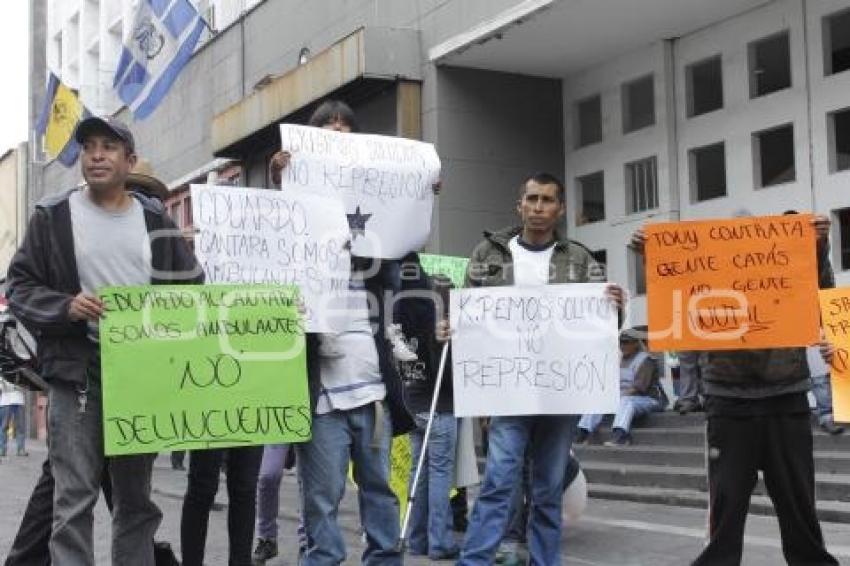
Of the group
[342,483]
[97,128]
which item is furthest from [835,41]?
[97,128]

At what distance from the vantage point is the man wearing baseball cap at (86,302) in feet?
13.3

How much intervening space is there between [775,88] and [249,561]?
8.42 metres

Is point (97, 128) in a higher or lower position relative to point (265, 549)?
higher

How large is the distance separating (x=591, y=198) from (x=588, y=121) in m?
1.00

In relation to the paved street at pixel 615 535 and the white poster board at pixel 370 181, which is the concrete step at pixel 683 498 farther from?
the white poster board at pixel 370 181

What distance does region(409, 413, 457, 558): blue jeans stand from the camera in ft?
21.6

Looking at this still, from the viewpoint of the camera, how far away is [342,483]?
4508 mm

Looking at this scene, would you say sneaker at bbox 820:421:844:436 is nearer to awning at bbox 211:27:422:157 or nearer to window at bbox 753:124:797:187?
window at bbox 753:124:797:187

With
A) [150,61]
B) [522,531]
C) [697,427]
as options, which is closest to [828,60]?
[697,427]

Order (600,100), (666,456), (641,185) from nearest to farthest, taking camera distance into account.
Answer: (666,456) < (641,185) < (600,100)

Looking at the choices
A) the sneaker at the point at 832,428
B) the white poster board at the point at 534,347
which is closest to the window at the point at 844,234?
the sneaker at the point at 832,428

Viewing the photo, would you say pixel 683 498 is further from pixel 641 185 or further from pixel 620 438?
pixel 641 185

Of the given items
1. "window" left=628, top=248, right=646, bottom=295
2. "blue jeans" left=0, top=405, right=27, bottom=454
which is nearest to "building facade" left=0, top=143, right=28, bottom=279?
"blue jeans" left=0, top=405, right=27, bottom=454

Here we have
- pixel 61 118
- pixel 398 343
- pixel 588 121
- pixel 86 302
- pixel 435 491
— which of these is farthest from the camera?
pixel 61 118
